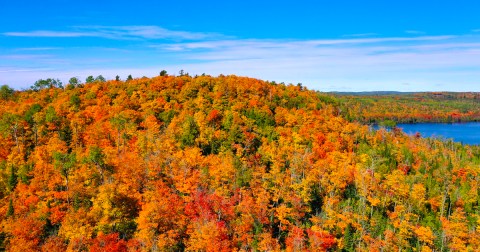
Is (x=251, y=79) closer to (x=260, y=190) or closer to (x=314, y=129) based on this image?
(x=314, y=129)

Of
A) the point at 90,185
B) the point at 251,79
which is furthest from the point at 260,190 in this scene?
the point at 251,79

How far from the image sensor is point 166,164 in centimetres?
8994

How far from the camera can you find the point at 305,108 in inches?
5709

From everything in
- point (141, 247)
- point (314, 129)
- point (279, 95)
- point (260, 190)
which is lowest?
point (141, 247)

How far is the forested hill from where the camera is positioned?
Result: 227 ft

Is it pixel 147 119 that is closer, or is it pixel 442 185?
pixel 442 185

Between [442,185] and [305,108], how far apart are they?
185 ft

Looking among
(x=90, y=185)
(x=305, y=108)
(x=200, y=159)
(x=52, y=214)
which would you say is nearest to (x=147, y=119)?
(x=200, y=159)

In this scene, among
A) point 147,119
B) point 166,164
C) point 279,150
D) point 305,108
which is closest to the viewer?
point 166,164

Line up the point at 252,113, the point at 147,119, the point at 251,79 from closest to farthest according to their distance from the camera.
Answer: the point at 147,119, the point at 252,113, the point at 251,79

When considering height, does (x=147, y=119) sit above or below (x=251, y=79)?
below

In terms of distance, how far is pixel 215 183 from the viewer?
82.8m

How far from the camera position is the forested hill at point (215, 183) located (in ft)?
227

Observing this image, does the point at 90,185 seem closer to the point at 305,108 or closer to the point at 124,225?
the point at 124,225
